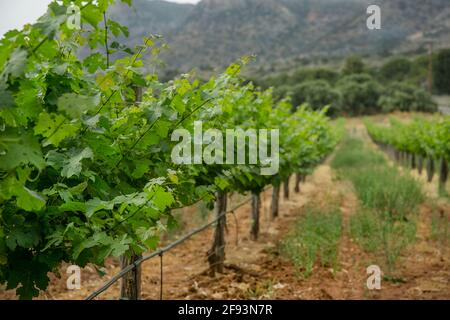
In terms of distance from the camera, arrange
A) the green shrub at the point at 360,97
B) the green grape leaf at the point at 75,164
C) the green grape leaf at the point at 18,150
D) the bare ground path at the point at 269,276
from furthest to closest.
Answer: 1. the green shrub at the point at 360,97
2. the bare ground path at the point at 269,276
3. the green grape leaf at the point at 75,164
4. the green grape leaf at the point at 18,150

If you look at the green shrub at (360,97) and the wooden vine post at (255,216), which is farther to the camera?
the green shrub at (360,97)

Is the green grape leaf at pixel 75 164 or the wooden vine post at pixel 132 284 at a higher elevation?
the green grape leaf at pixel 75 164

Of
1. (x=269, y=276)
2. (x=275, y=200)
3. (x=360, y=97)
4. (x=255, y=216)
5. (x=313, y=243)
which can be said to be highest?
(x=360, y=97)

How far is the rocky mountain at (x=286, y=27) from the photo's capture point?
325ft

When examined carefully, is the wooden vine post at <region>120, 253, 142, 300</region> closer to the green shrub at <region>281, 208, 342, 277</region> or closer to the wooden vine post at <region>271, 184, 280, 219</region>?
the green shrub at <region>281, 208, 342, 277</region>

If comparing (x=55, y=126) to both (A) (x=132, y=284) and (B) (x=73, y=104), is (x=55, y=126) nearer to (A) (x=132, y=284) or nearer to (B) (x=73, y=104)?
(B) (x=73, y=104)

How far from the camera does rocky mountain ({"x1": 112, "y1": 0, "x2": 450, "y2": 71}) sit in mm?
99125

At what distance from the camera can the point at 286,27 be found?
360ft

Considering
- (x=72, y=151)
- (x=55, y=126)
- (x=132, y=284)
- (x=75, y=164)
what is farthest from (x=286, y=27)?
(x=55, y=126)

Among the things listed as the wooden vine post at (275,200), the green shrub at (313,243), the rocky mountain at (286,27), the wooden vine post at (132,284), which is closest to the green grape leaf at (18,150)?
the wooden vine post at (132,284)

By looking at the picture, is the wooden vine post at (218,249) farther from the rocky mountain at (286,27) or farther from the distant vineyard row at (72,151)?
the rocky mountain at (286,27)

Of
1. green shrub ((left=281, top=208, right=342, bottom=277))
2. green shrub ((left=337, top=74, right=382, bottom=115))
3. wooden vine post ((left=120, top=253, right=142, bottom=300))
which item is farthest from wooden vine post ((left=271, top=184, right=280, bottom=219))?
green shrub ((left=337, top=74, right=382, bottom=115))
